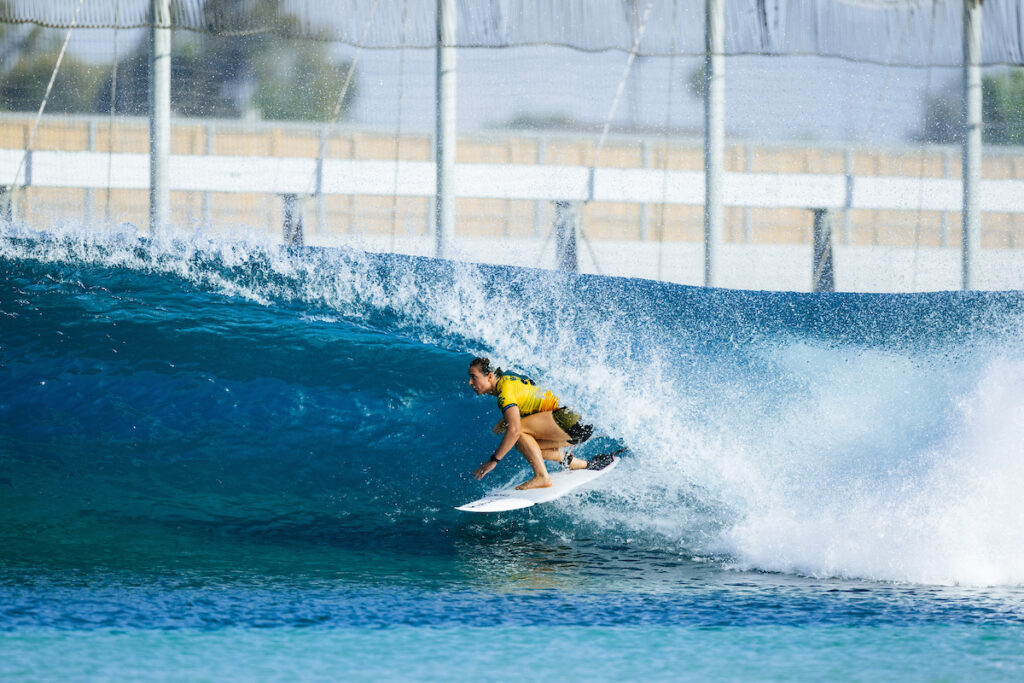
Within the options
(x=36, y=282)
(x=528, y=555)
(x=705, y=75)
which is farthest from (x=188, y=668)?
(x=705, y=75)

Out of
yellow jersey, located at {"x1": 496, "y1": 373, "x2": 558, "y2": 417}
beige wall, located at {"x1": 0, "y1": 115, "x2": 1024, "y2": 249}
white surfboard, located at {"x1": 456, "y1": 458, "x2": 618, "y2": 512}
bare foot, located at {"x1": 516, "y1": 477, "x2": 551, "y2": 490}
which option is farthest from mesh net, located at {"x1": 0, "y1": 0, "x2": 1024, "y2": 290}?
bare foot, located at {"x1": 516, "y1": 477, "x2": 551, "y2": 490}

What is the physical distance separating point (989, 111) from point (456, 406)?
683 centimetres

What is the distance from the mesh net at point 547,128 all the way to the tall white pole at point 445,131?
0.08m

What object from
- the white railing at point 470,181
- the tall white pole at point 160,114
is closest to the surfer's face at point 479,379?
the white railing at point 470,181

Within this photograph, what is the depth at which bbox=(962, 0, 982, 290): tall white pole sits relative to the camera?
11.6m

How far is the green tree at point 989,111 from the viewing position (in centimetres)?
1191

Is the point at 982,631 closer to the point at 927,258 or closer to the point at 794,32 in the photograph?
the point at 927,258

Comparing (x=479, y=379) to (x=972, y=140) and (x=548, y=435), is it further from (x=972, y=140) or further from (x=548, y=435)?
(x=972, y=140)

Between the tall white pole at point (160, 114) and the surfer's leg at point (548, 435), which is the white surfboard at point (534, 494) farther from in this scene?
the tall white pole at point (160, 114)

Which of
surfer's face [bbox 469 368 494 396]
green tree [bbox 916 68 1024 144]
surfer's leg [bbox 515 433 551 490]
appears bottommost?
surfer's leg [bbox 515 433 551 490]

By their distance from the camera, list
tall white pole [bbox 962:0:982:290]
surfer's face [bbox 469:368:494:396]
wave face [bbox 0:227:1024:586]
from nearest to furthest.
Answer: surfer's face [bbox 469:368:494:396] < wave face [bbox 0:227:1024:586] < tall white pole [bbox 962:0:982:290]

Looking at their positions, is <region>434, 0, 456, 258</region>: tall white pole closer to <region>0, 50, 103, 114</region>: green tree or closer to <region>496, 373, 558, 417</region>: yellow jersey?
<region>0, 50, 103, 114</region>: green tree

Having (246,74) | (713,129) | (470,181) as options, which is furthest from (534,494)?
(246,74)

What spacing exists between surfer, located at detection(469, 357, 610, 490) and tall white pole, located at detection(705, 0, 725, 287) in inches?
184
